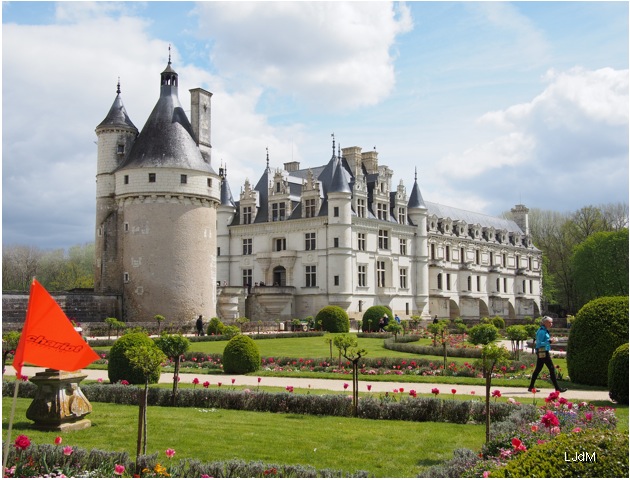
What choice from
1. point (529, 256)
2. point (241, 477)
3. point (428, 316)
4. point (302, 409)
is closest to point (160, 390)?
point (302, 409)

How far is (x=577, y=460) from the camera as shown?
205 inches

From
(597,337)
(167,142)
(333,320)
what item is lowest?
(597,337)

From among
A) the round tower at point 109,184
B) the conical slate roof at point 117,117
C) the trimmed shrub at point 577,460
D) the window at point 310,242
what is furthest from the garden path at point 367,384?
the window at point 310,242

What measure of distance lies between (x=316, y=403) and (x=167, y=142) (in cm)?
2834

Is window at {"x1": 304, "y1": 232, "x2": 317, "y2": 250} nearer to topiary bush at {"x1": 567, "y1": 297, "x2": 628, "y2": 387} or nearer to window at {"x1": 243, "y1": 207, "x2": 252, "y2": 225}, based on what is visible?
window at {"x1": 243, "y1": 207, "x2": 252, "y2": 225}

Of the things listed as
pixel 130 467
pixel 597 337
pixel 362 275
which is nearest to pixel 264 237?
pixel 362 275

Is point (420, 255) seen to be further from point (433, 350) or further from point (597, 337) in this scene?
point (597, 337)

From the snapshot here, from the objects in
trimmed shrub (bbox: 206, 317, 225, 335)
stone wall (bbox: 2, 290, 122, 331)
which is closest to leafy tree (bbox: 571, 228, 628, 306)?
trimmed shrub (bbox: 206, 317, 225, 335)

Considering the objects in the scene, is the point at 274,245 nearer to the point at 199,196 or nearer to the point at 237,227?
the point at 237,227

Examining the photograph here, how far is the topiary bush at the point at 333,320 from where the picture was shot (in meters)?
38.6

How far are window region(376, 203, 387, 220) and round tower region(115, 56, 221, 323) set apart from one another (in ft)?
49.1

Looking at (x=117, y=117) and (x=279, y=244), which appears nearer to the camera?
(x=117, y=117)

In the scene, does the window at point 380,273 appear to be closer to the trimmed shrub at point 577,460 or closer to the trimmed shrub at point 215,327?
the trimmed shrub at point 215,327

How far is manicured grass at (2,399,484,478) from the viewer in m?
8.75
